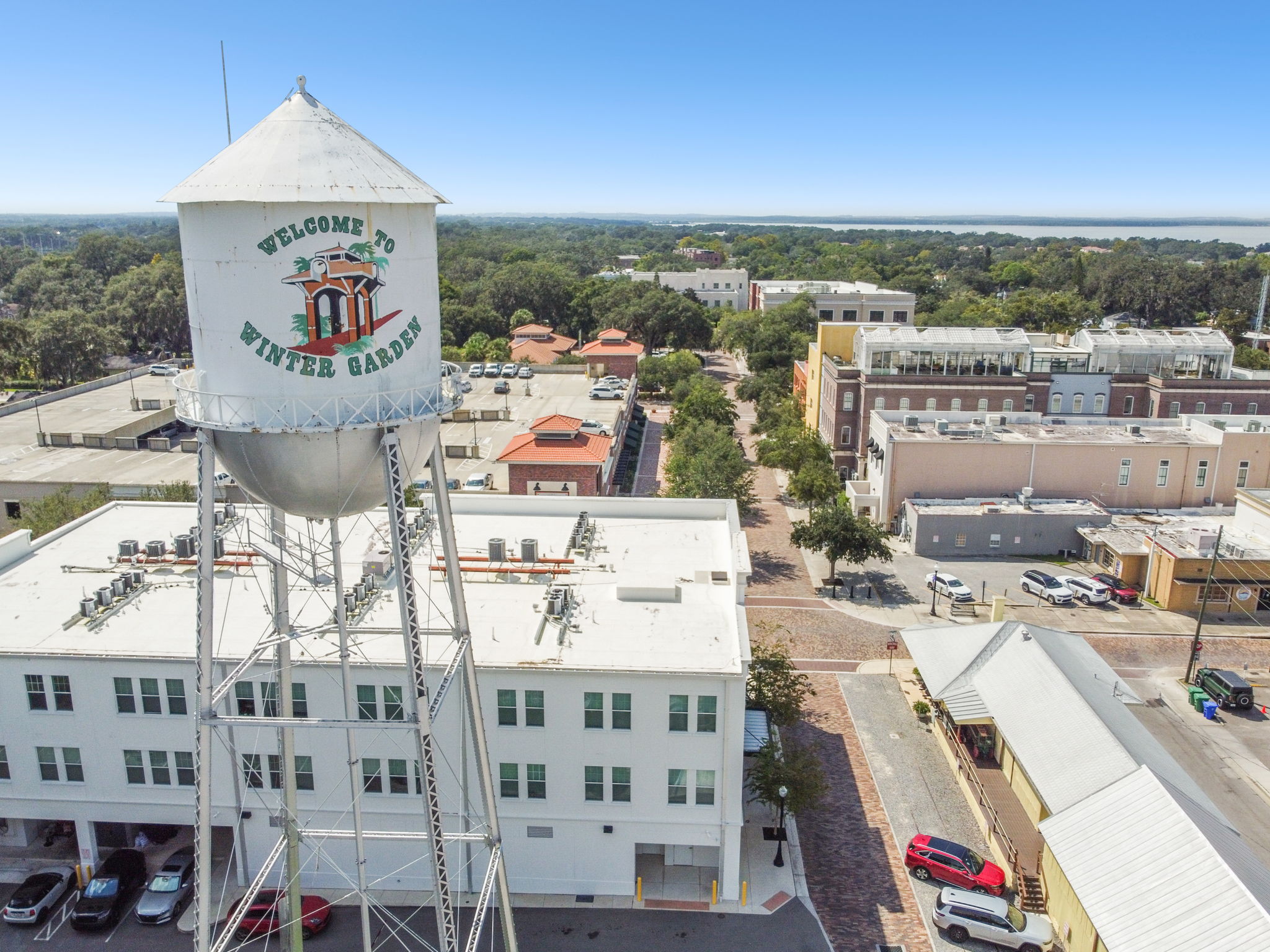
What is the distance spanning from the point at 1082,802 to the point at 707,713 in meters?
9.39

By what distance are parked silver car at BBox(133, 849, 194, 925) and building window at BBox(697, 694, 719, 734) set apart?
13.0 metres

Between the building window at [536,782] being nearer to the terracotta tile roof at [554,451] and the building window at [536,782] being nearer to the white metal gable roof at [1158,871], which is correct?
the white metal gable roof at [1158,871]

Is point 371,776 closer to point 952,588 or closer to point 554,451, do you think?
point 554,451

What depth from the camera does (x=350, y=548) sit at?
95.8 feet

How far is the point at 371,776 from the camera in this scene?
22656 millimetres

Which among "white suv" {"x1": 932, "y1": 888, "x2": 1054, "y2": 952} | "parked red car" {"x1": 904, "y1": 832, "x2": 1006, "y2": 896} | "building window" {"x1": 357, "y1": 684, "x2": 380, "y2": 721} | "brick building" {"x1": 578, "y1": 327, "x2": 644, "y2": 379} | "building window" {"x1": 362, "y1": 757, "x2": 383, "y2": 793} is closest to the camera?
"white suv" {"x1": 932, "y1": 888, "x2": 1054, "y2": 952}

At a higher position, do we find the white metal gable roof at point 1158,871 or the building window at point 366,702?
the building window at point 366,702

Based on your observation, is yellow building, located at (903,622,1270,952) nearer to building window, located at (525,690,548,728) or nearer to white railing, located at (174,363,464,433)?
building window, located at (525,690,548,728)

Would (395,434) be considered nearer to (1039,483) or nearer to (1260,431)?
(1039,483)

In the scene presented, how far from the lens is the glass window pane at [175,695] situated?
2250 cm

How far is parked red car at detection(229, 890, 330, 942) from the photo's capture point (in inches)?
859

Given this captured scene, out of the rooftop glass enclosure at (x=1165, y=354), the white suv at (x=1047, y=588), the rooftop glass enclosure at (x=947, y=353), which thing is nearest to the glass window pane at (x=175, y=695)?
the white suv at (x=1047, y=588)

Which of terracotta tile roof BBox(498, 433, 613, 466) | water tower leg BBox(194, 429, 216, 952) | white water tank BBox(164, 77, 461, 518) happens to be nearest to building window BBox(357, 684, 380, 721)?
water tower leg BBox(194, 429, 216, 952)

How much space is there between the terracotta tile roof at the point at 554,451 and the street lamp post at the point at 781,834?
2304 centimetres
